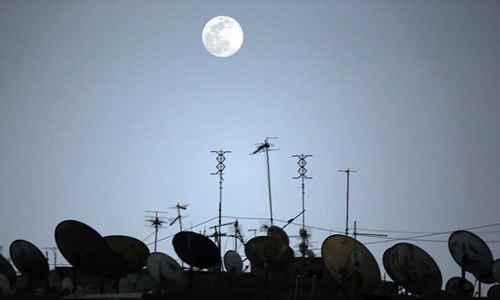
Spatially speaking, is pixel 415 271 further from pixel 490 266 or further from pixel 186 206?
pixel 186 206

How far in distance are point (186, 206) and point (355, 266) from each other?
24.8 m

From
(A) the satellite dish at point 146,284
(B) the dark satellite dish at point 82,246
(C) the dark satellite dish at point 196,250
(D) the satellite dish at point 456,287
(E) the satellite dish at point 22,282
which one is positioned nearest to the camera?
(B) the dark satellite dish at point 82,246

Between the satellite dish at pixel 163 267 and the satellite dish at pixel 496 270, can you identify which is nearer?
the satellite dish at pixel 496 270

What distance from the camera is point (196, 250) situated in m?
45.8

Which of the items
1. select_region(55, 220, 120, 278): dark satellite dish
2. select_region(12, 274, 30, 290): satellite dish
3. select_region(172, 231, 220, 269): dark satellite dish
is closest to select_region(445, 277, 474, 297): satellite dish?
select_region(172, 231, 220, 269): dark satellite dish

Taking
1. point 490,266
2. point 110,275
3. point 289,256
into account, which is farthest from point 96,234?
point 490,266

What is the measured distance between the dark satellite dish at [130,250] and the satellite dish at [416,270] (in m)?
15.9

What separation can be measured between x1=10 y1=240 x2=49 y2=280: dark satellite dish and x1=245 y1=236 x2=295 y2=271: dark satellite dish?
13.4 metres

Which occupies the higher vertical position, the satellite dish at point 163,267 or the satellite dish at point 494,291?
the satellite dish at point 163,267

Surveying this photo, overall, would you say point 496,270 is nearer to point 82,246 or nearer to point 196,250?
point 196,250

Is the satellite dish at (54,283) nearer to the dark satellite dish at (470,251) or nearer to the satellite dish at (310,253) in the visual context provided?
the satellite dish at (310,253)

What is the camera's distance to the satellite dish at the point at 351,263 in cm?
4191

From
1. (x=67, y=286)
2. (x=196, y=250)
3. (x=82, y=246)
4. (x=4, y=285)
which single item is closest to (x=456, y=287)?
(x=196, y=250)

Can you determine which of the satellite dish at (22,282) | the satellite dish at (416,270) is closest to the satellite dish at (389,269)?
the satellite dish at (416,270)
